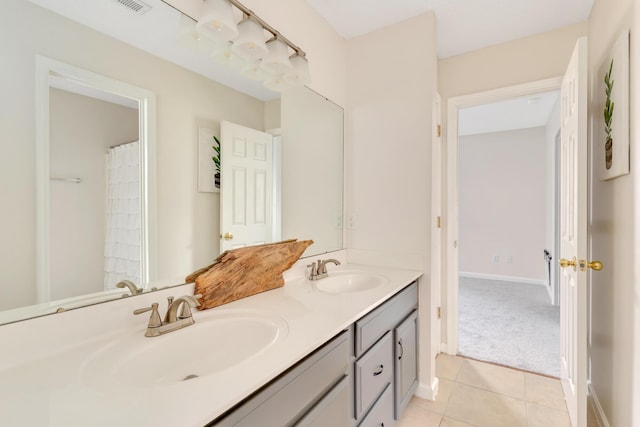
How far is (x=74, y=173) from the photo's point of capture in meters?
0.90

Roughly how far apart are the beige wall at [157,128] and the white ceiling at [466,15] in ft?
3.19

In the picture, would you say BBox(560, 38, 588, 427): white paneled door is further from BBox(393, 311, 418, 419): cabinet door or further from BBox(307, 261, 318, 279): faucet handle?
BBox(307, 261, 318, 279): faucet handle

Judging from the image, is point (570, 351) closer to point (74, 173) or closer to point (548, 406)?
point (548, 406)

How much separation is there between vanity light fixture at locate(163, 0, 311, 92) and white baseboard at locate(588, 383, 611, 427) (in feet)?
7.96

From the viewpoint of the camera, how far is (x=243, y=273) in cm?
131

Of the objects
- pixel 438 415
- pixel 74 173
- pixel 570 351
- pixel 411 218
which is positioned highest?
pixel 74 173

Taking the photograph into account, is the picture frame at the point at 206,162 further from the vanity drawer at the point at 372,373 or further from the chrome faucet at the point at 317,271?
the vanity drawer at the point at 372,373

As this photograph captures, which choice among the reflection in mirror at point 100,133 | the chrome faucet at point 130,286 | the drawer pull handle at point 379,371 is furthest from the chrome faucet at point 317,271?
the chrome faucet at point 130,286

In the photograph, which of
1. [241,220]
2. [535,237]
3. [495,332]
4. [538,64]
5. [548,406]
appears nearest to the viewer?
[241,220]

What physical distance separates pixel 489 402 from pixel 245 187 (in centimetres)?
198

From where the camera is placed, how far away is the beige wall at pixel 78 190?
87cm

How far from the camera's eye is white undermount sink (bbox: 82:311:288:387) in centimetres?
78

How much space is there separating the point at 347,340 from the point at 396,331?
54 cm

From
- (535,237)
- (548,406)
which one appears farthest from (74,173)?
(535,237)
